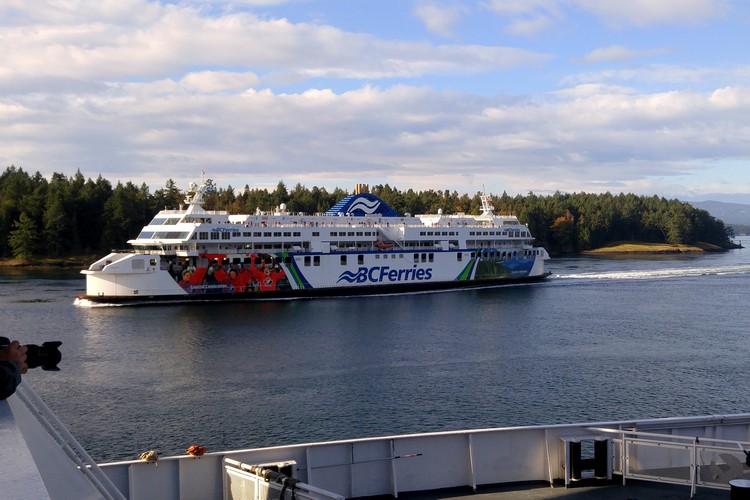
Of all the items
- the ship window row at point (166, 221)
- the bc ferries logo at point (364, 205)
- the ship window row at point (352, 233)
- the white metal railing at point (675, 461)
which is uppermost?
the bc ferries logo at point (364, 205)

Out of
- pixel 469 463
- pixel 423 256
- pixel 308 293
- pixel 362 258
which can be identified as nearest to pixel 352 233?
pixel 362 258

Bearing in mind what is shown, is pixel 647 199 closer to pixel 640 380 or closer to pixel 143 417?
pixel 640 380

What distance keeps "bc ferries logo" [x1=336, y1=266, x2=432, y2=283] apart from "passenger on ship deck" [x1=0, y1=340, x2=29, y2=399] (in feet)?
144

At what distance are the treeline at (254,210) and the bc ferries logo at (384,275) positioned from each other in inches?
1141

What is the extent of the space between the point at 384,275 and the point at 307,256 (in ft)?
19.5

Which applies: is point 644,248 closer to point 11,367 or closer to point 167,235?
point 167,235

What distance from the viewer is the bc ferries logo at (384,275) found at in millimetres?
49219

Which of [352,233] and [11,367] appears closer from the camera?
[11,367]

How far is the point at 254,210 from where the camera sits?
4055 inches

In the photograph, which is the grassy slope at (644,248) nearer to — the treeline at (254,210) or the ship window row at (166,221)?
the treeline at (254,210)

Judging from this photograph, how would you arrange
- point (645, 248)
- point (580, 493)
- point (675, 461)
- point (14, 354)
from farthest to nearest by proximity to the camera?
point (645, 248)
point (675, 461)
point (580, 493)
point (14, 354)

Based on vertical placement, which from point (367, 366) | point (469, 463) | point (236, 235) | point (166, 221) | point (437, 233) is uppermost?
point (166, 221)

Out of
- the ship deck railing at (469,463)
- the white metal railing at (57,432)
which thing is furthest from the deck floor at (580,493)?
the white metal railing at (57,432)

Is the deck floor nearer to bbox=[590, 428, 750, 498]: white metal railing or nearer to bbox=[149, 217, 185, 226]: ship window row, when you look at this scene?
Result: bbox=[590, 428, 750, 498]: white metal railing
